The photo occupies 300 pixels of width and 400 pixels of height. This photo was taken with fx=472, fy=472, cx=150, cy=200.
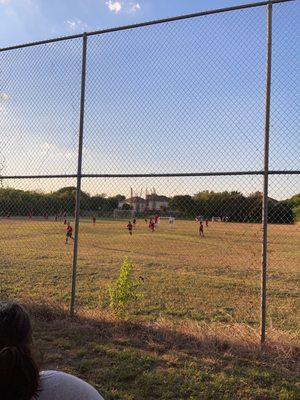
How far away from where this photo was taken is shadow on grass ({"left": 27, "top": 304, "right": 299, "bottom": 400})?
4133 millimetres

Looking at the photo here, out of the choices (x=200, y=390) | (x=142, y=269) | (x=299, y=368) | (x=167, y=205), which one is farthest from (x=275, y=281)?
(x=200, y=390)

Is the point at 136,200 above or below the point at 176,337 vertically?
above

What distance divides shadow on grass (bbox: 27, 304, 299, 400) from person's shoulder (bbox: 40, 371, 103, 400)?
2.50 meters

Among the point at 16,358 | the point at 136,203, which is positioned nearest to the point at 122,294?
the point at 136,203

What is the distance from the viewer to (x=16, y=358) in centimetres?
139

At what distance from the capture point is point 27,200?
7.70m

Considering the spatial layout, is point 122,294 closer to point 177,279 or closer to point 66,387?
point 66,387

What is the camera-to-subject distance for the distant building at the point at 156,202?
20.0 feet

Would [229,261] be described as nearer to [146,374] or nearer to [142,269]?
[142,269]

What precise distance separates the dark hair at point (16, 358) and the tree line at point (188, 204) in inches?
169

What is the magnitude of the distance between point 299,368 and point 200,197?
7.47ft

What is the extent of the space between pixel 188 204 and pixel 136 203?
0.71 meters

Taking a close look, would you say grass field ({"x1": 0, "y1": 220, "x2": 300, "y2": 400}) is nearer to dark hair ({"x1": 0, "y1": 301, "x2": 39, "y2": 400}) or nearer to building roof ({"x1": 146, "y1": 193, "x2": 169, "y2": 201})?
building roof ({"x1": 146, "y1": 193, "x2": 169, "y2": 201})

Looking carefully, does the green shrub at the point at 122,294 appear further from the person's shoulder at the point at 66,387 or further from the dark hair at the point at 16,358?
the dark hair at the point at 16,358
